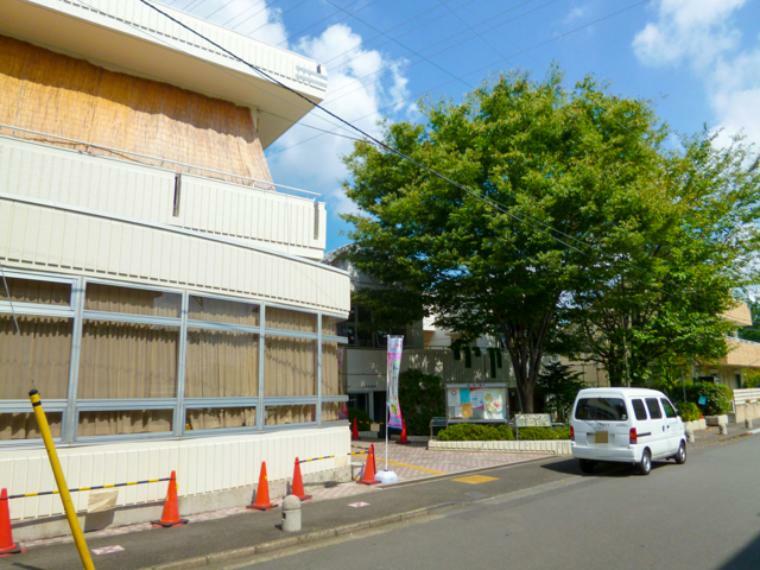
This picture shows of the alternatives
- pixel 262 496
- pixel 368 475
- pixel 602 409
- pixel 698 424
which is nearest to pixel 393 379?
pixel 368 475

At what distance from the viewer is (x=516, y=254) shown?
17.6 meters

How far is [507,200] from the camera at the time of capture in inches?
701

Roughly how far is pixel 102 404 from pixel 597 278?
50.2ft

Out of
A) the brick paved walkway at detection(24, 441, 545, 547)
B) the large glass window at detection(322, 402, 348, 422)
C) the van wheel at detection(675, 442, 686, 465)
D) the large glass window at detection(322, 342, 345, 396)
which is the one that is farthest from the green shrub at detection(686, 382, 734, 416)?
the large glass window at detection(322, 342, 345, 396)

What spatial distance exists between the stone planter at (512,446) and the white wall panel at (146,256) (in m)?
8.25

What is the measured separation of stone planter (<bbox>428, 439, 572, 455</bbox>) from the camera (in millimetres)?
17531

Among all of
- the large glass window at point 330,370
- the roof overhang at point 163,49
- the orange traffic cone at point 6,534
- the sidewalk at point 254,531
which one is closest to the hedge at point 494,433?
the sidewalk at point 254,531

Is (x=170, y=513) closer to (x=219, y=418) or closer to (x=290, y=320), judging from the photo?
(x=219, y=418)

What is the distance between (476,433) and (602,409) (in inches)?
222

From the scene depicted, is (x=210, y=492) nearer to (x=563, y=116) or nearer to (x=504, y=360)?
(x=563, y=116)

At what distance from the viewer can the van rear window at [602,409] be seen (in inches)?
521

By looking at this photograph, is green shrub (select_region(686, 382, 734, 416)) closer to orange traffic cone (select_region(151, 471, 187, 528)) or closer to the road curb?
the road curb

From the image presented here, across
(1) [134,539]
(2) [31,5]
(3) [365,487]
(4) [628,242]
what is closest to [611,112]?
(4) [628,242]

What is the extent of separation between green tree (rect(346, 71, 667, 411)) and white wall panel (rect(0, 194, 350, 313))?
7.07 meters
